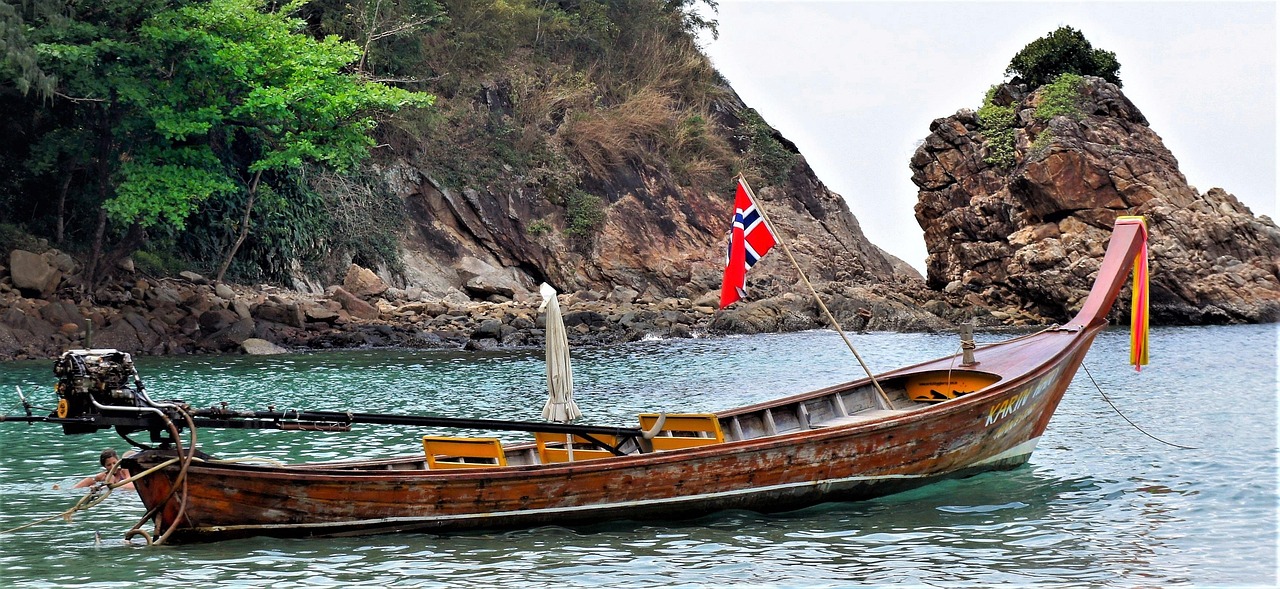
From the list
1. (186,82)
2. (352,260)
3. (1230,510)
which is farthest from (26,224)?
(1230,510)

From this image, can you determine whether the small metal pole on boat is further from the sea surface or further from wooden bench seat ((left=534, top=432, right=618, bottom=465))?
wooden bench seat ((left=534, top=432, right=618, bottom=465))

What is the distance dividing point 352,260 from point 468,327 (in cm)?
631

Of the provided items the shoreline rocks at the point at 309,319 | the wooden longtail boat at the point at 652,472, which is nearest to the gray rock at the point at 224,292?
the shoreline rocks at the point at 309,319

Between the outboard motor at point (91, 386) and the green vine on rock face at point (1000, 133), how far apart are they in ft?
133

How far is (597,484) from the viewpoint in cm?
1004

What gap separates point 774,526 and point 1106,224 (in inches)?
1410

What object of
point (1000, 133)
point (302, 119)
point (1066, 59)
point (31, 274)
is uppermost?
point (1066, 59)

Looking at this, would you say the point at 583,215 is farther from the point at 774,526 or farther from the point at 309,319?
the point at 774,526

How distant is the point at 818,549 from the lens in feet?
31.8

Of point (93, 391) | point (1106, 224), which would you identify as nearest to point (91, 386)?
point (93, 391)

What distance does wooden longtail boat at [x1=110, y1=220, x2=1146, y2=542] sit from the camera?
369 inches

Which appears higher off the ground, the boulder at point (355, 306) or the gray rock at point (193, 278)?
the gray rock at point (193, 278)

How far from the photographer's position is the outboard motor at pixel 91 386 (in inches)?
349

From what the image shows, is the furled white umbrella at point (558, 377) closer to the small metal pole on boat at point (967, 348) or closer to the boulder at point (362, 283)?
the small metal pole on boat at point (967, 348)
